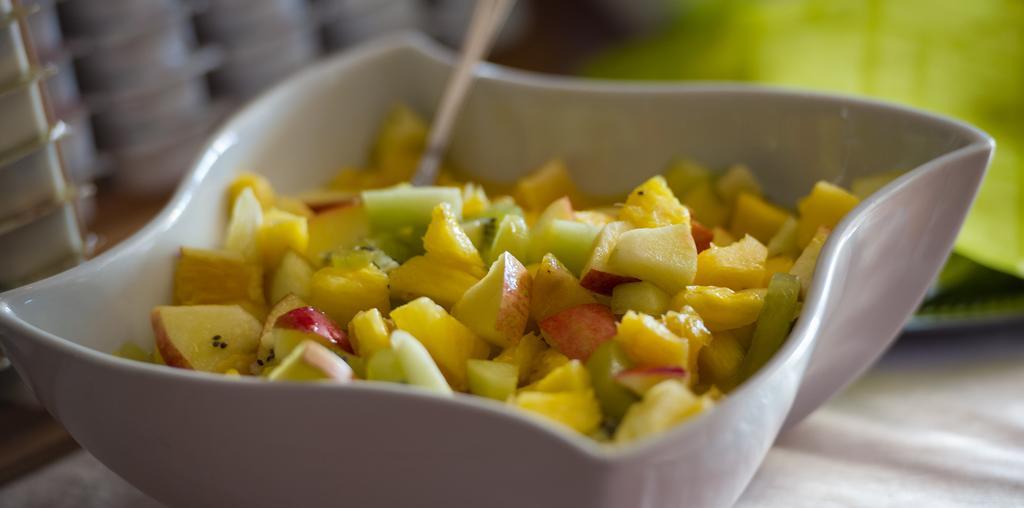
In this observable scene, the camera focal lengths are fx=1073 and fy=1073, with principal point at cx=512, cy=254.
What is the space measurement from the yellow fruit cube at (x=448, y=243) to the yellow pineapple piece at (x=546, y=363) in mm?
92

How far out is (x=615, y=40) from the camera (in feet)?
4.92

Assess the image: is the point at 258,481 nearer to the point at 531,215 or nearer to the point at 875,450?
the point at 531,215

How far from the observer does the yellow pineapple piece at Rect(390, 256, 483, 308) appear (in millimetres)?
711

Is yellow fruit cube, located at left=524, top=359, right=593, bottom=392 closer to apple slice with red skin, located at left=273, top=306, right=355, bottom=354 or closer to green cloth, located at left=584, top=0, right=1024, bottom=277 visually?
apple slice with red skin, located at left=273, top=306, right=355, bottom=354

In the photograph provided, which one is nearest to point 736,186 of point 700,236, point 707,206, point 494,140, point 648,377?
point 707,206

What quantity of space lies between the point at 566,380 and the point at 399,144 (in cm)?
48

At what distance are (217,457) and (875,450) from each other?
49 centimetres

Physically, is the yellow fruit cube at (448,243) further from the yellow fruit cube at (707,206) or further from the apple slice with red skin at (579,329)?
the yellow fruit cube at (707,206)

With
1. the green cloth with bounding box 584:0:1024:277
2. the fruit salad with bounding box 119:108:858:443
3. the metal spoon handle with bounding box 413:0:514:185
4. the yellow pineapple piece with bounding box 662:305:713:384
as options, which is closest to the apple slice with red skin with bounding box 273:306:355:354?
the fruit salad with bounding box 119:108:858:443

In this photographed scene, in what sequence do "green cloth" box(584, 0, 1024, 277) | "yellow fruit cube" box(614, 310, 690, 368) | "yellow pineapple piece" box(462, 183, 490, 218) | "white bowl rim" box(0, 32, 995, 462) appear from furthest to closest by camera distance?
"green cloth" box(584, 0, 1024, 277) < "yellow pineapple piece" box(462, 183, 490, 218) < "yellow fruit cube" box(614, 310, 690, 368) < "white bowl rim" box(0, 32, 995, 462)

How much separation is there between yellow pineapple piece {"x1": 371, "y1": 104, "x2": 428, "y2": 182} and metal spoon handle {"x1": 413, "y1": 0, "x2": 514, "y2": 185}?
17 mm

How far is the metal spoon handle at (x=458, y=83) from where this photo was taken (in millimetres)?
986

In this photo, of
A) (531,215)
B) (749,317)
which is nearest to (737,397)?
(749,317)

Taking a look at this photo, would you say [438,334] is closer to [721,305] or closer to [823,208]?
[721,305]
